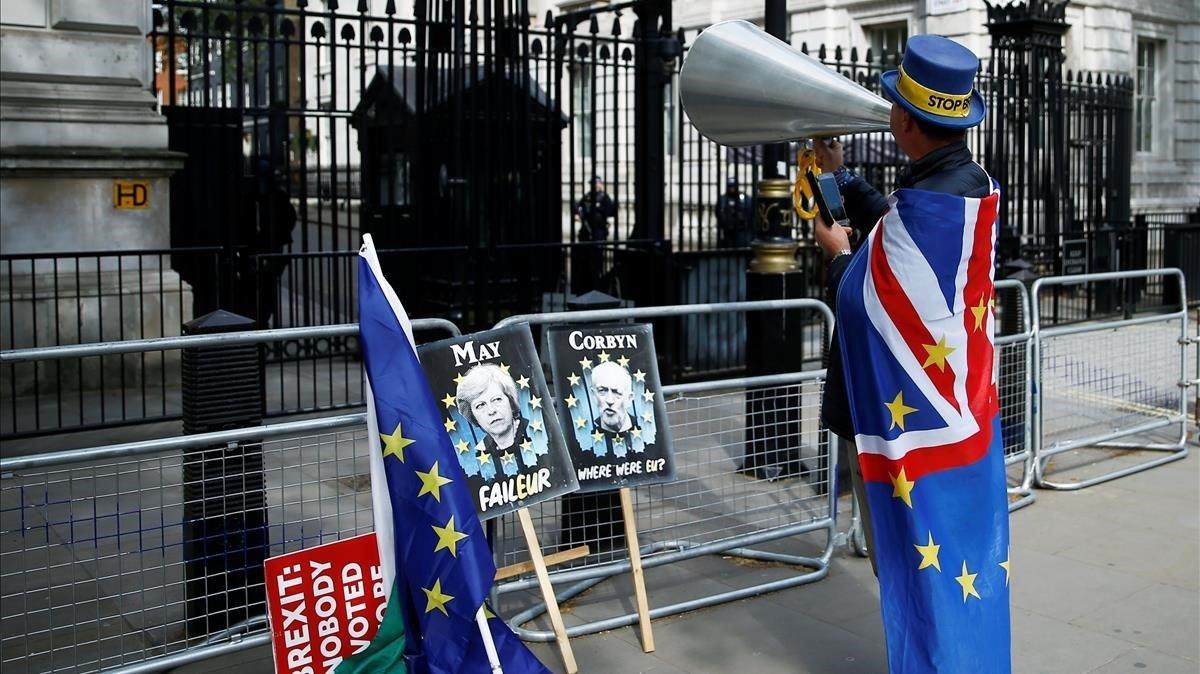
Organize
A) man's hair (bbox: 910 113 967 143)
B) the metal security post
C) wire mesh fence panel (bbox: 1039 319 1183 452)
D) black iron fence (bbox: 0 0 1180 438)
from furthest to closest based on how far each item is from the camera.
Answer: black iron fence (bbox: 0 0 1180 438) < wire mesh fence panel (bbox: 1039 319 1183 452) < the metal security post < man's hair (bbox: 910 113 967 143)

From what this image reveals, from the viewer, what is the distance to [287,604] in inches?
166

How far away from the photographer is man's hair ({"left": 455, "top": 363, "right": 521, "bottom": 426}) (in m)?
4.51

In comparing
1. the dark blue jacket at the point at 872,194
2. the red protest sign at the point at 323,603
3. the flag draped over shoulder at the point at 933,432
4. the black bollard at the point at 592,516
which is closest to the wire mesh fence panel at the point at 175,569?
the red protest sign at the point at 323,603

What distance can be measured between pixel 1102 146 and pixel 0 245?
1350cm

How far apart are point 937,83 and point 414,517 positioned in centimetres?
218

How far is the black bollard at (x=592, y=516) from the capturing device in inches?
215

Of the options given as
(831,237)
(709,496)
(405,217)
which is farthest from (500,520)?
(405,217)

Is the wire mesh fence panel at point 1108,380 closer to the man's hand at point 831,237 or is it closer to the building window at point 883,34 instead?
the man's hand at point 831,237

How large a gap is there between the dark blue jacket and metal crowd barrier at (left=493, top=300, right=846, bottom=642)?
0.96 metres

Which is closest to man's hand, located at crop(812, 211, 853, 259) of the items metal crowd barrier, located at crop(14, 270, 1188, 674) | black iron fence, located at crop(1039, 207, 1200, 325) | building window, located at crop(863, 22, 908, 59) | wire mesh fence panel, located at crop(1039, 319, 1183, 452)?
metal crowd barrier, located at crop(14, 270, 1188, 674)

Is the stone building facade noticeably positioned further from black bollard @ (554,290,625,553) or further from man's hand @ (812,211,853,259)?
man's hand @ (812,211,853,259)

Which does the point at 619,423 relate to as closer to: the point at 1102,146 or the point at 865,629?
the point at 865,629

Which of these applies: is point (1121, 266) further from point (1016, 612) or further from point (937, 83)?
point (937, 83)

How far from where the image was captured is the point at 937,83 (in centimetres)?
395
